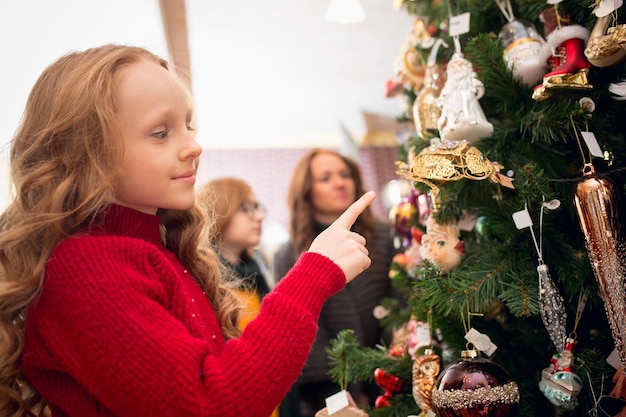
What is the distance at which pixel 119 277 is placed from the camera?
26.5 inches

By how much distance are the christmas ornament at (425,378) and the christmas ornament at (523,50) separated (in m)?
0.51

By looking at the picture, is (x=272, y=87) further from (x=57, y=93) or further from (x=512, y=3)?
(x=57, y=93)

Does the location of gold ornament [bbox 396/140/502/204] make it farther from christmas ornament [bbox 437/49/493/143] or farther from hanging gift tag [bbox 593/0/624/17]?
hanging gift tag [bbox 593/0/624/17]

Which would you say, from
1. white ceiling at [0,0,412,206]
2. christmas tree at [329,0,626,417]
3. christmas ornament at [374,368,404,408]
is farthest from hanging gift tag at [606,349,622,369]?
white ceiling at [0,0,412,206]

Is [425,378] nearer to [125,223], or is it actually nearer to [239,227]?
[125,223]

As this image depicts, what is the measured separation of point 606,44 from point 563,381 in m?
0.50

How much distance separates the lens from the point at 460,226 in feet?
3.57

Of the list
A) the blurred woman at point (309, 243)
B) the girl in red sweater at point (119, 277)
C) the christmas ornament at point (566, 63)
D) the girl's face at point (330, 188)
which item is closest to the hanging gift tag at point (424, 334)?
the girl in red sweater at point (119, 277)

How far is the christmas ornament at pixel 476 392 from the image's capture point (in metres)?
0.80

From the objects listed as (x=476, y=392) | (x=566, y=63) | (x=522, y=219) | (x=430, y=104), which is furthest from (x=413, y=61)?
(x=476, y=392)

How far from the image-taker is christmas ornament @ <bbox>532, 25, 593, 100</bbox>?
0.86 metres

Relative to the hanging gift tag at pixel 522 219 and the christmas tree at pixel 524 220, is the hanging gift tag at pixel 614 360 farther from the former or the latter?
the hanging gift tag at pixel 522 219

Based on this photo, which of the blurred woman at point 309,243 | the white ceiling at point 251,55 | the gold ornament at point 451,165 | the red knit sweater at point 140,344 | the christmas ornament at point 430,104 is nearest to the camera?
the red knit sweater at point 140,344

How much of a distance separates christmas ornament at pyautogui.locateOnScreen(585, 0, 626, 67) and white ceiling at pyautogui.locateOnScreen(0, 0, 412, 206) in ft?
2.33
